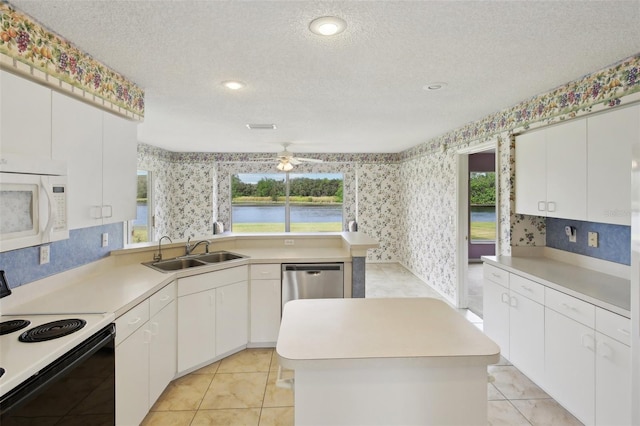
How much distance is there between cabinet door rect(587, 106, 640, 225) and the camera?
6.98 feet

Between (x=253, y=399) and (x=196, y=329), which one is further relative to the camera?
(x=196, y=329)

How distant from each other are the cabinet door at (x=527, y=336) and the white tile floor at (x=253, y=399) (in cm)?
15

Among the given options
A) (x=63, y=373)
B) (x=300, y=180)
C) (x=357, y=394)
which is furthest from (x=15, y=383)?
(x=300, y=180)

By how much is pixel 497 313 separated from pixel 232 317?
2.45m

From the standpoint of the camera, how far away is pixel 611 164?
88.1 inches

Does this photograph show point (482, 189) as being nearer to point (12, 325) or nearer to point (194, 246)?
point (194, 246)

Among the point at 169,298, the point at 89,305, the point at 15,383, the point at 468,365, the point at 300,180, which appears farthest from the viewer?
the point at 300,180

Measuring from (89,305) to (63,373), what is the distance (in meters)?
0.55

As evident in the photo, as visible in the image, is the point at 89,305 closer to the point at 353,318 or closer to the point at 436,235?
the point at 353,318

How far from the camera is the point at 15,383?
1.15 meters

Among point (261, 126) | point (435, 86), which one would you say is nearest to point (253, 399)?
point (435, 86)

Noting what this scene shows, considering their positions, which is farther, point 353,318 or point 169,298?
point 169,298

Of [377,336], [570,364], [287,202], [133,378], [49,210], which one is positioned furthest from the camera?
[287,202]

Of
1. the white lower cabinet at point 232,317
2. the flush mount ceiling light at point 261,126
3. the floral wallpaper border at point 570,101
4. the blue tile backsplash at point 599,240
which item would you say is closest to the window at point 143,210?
the flush mount ceiling light at point 261,126
